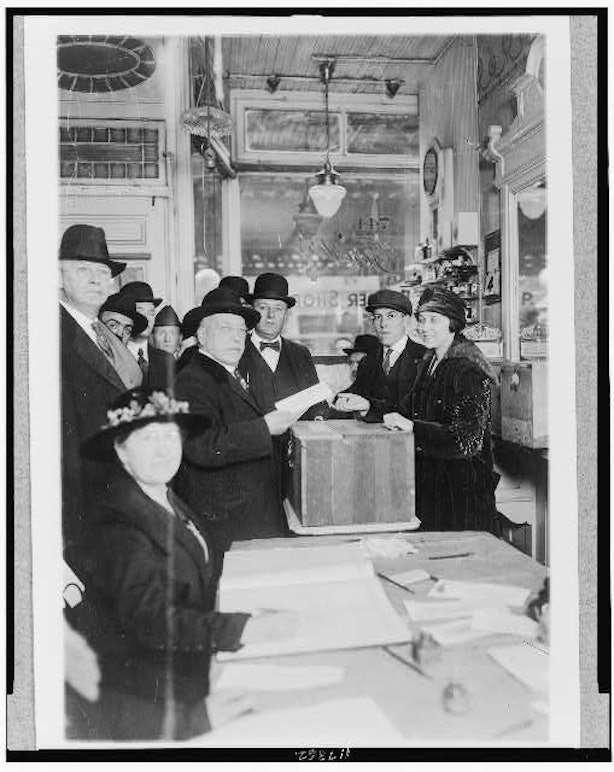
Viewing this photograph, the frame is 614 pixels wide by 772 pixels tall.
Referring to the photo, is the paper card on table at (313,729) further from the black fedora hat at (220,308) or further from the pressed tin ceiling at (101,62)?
the pressed tin ceiling at (101,62)

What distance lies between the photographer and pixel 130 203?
6.16 feet

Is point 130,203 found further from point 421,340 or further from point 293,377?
point 421,340

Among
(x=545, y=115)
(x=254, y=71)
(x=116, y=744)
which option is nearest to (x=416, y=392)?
(x=545, y=115)

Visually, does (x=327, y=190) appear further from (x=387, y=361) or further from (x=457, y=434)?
(x=457, y=434)

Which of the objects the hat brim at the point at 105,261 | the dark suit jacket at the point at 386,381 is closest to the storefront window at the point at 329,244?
the dark suit jacket at the point at 386,381

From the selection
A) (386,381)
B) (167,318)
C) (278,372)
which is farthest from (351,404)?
(167,318)

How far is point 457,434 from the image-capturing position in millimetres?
2023

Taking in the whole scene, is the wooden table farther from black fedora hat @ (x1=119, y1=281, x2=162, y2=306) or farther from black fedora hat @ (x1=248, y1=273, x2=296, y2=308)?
black fedora hat @ (x1=119, y1=281, x2=162, y2=306)

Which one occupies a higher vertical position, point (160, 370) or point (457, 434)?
point (160, 370)

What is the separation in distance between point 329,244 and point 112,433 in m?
0.80

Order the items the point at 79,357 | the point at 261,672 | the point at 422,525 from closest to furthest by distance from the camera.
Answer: the point at 261,672
the point at 79,357
the point at 422,525

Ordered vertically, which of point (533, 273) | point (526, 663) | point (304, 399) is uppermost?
point (533, 273)

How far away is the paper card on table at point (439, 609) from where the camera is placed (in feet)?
5.16

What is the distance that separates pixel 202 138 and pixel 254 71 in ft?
0.78
